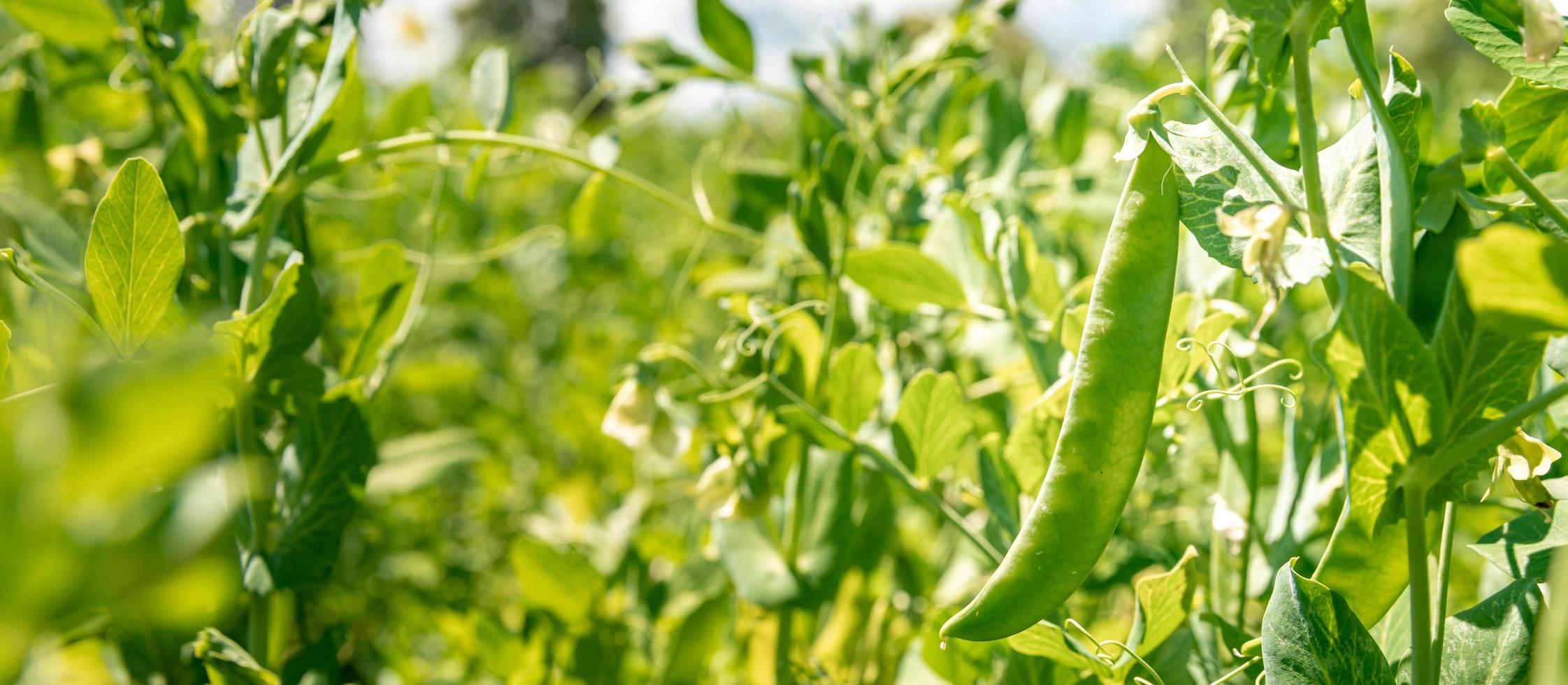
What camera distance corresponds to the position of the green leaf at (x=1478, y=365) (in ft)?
1.01

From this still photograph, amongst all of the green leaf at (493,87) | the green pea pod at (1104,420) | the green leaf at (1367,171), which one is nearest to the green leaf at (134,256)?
the green leaf at (493,87)

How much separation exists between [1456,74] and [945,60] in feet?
5.55

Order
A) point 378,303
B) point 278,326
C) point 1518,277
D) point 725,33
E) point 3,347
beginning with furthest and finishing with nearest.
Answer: point 725,33
point 378,303
point 278,326
point 3,347
point 1518,277

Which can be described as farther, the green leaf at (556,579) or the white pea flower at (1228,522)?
the green leaf at (556,579)

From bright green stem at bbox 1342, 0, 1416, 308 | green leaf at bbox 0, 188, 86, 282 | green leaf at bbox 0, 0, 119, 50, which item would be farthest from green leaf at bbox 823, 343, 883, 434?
green leaf at bbox 0, 0, 119, 50

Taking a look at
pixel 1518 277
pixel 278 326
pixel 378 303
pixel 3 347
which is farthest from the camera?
pixel 378 303

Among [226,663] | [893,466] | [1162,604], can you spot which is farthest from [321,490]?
[1162,604]

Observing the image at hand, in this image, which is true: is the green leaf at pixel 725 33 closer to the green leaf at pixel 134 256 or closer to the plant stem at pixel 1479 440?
the green leaf at pixel 134 256

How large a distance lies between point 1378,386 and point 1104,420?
0.09 m

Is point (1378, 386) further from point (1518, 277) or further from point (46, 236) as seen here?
point (46, 236)

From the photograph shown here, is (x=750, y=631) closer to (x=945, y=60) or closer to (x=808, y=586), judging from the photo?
(x=808, y=586)

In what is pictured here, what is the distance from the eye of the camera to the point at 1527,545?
0.38m

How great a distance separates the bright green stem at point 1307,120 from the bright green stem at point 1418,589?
0.32 ft

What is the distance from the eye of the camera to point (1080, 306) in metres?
0.45
